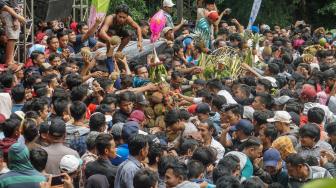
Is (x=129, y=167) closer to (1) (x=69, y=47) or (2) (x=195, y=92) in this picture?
(2) (x=195, y=92)

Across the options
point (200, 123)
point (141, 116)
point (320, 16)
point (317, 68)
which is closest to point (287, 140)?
point (200, 123)

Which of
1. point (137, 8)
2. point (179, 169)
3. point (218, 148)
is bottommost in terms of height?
point (137, 8)

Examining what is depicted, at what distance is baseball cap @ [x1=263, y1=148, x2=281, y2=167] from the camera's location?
748 cm

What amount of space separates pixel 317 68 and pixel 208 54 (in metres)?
2.06

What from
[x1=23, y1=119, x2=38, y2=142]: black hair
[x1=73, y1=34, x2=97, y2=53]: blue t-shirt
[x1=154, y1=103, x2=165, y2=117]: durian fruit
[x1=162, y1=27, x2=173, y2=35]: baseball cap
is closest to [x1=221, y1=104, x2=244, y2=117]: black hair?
[x1=154, y1=103, x2=165, y2=117]: durian fruit

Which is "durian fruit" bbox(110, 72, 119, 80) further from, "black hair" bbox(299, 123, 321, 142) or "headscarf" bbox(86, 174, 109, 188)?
"headscarf" bbox(86, 174, 109, 188)

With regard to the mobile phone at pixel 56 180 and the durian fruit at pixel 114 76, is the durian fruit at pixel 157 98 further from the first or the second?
the mobile phone at pixel 56 180

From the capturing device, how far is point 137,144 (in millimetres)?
7004

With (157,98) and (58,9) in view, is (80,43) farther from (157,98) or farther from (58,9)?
(157,98)

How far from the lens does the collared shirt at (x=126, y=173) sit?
687 cm

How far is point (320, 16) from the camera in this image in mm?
25453

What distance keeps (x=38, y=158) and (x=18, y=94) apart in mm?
2780

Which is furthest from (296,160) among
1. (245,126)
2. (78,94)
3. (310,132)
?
(78,94)

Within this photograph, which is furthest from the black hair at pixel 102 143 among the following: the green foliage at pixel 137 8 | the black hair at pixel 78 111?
the green foliage at pixel 137 8
